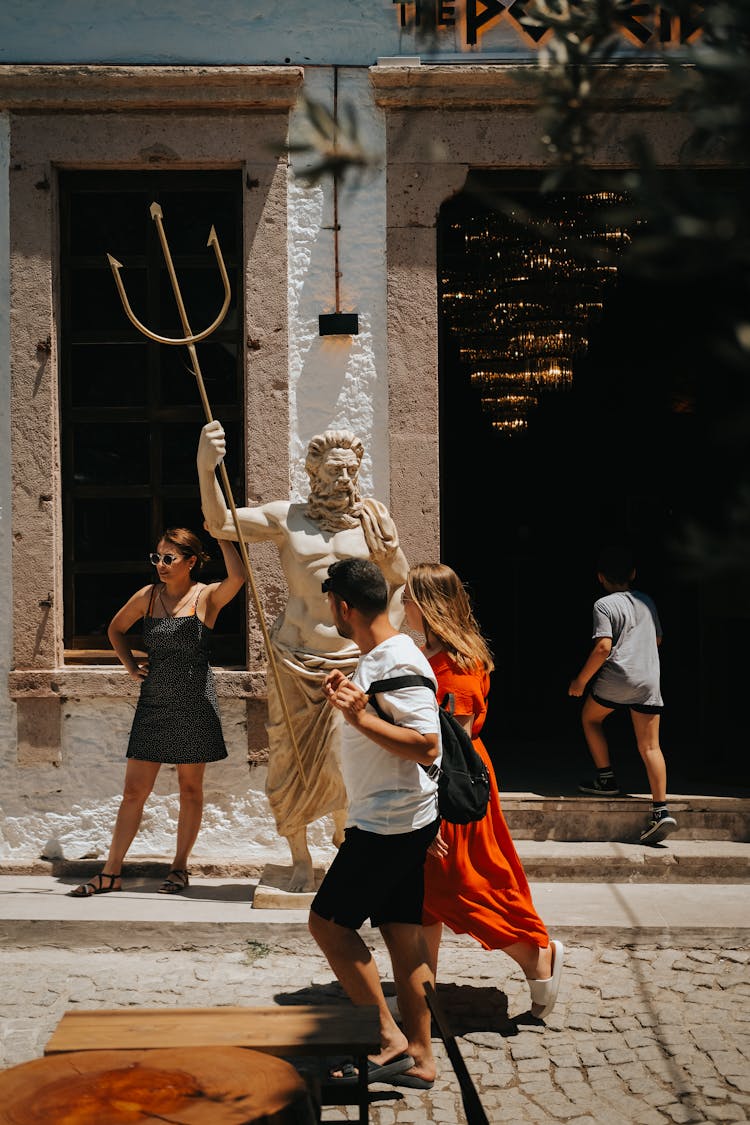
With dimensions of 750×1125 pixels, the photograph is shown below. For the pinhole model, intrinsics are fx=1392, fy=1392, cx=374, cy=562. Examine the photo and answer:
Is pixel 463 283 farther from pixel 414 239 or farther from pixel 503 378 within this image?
pixel 414 239

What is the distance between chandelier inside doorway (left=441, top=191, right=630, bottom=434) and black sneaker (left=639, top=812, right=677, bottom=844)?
3.26 metres

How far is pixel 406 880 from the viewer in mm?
4469

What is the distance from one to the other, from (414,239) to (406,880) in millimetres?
4039

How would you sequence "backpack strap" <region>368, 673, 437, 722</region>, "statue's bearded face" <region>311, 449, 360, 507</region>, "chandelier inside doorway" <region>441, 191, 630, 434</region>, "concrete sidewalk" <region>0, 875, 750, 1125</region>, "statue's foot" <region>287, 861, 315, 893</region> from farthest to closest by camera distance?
"chandelier inside doorway" <region>441, 191, 630, 434</region>, "statue's foot" <region>287, 861, 315, 893</region>, "statue's bearded face" <region>311, 449, 360, 507</region>, "concrete sidewalk" <region>0, 875, 750, 1125</region>, "backpack strap" <region>368, 673, 437, 722</region>

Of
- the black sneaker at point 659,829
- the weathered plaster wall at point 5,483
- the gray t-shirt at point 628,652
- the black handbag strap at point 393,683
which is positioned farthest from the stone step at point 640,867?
the black handbag strap at point 393,683

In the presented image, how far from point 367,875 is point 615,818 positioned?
3333 millimetres

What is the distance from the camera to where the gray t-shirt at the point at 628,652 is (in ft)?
23.9

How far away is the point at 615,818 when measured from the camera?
24.3ft

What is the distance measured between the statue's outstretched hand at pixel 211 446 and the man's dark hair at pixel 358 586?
1.85 m

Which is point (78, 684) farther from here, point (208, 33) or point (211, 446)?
point (208, 33)

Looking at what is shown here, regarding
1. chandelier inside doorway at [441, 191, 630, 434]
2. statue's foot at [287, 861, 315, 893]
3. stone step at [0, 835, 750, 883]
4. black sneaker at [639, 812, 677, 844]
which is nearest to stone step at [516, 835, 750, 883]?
stone step at [0, 835, 750, 883]

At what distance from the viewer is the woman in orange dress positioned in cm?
497

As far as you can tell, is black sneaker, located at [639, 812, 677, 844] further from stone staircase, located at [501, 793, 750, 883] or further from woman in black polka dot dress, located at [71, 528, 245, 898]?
woman in black polka dot dress, located at [71, 528, 245, 898]

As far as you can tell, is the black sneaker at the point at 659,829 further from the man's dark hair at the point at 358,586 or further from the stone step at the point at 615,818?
the man's dark hair at the point at 358,586
